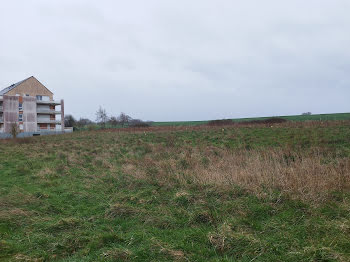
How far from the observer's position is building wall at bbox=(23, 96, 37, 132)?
51875 mm

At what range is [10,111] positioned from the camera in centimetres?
5000

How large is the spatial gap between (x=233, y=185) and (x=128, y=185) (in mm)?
3139

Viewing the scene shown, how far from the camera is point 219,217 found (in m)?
4.46

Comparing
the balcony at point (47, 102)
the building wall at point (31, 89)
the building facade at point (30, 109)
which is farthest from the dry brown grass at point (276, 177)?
the building wall at point (31, 89)

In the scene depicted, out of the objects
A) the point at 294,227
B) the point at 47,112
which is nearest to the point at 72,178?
the point at 294,227

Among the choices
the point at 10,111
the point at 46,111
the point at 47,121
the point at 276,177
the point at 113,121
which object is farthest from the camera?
the point at 113,121

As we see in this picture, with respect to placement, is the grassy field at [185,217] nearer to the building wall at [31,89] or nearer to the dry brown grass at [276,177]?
the dry brown grass at [276,177]

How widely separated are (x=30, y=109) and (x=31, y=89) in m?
5.02

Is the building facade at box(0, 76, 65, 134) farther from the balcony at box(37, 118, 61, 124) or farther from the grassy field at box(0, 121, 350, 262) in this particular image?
the grassy field at box(0, 121, 350, 262)

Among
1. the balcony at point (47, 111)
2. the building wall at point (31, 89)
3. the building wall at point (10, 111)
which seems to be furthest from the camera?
the balcony at point (47, 111)

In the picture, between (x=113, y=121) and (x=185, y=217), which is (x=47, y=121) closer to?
(x=113, y=121)

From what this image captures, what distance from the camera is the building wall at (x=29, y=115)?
51.9 m

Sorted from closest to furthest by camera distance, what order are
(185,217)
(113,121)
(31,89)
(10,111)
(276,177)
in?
(185,217) < (276,177) < (10,111) < (31,89) < (113,121)

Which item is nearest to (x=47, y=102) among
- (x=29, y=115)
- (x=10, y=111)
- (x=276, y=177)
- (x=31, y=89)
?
(x=31, y=89)
